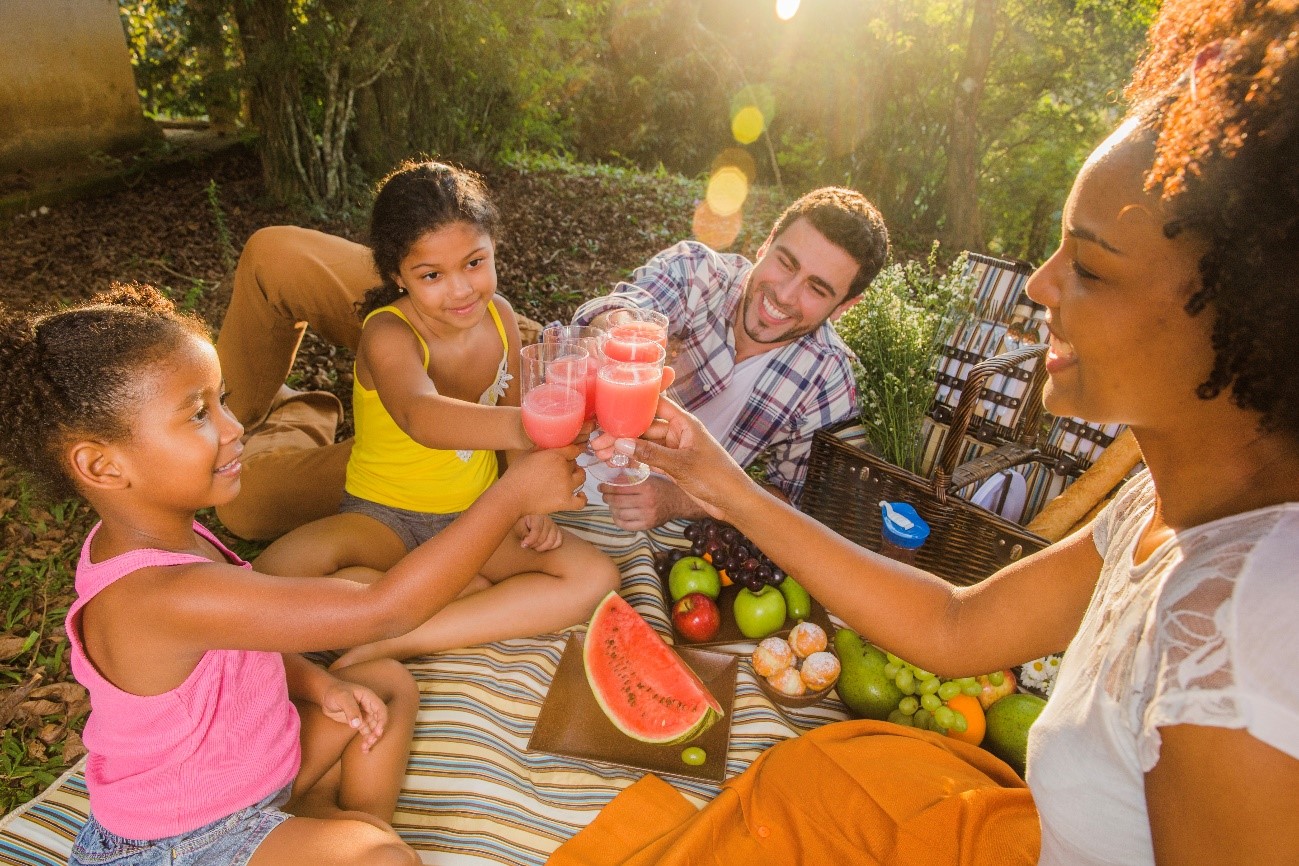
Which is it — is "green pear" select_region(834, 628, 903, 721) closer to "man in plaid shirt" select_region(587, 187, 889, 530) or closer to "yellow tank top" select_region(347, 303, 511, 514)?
"man in plaid shirt" select_region(587, 187, 889, 530)

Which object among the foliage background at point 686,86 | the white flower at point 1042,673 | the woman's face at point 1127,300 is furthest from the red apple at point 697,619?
the foliage background at point 686,86

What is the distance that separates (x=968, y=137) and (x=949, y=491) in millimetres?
9071

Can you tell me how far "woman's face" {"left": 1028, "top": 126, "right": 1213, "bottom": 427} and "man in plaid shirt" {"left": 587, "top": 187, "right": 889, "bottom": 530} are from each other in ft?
7.15

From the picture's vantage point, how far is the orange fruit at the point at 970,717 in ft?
8.32

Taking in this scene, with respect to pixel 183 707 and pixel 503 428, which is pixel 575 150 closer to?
pixel 503 428

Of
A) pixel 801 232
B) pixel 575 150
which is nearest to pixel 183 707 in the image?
pixel 801 232

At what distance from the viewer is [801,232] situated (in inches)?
139

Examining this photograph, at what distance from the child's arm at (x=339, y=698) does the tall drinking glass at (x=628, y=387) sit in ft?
3.50

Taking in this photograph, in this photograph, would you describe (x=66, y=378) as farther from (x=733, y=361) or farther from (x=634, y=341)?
(x=733, y=361)

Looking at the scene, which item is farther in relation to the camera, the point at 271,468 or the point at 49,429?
the point at 271,468

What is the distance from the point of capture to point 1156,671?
113cm

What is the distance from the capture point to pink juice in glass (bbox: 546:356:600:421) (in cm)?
223

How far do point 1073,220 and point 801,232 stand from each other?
2264mm

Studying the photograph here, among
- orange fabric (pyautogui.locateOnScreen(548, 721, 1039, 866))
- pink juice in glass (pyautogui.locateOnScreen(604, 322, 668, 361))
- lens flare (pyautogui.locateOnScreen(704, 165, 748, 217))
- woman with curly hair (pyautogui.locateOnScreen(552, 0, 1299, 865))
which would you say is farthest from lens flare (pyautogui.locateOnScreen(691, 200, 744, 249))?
woman with curly hair (pyautogui.locateOnScreen(552, 0, 1299, 865))
